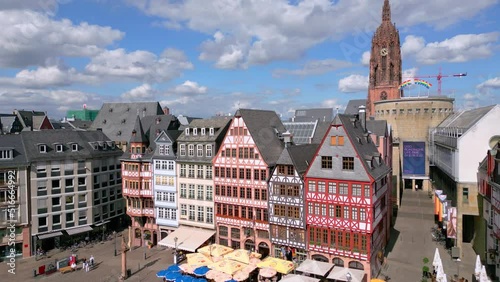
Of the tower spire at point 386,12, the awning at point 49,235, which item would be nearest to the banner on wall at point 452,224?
the awning at point 49,235

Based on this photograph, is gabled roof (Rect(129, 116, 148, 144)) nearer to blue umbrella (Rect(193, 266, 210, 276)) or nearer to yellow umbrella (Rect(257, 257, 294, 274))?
blue umbrella (Rect(193, 266, 210, 276))

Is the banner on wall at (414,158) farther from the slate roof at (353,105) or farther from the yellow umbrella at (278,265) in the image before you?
the yellow umbrella at (278,265)

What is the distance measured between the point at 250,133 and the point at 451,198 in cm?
2736

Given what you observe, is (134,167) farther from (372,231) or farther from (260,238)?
(372,231)

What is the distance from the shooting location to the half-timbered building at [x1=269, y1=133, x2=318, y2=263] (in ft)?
132

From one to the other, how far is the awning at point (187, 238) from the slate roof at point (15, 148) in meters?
21.9

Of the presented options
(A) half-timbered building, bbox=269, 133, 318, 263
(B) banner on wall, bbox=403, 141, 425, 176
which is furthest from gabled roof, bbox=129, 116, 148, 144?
(B) banner on wall, bbox=403, 141, 425, 176

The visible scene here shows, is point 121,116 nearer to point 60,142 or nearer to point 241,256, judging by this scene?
point 60,142

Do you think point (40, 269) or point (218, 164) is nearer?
point (40, 269)

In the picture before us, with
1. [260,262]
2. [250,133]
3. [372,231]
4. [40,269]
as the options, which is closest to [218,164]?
[250,133]

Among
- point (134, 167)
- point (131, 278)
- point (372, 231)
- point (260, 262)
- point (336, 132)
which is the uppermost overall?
point (336, 132)

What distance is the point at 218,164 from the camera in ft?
155

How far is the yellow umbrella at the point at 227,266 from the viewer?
119 feet

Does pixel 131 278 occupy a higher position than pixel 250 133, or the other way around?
pixel 250 133
